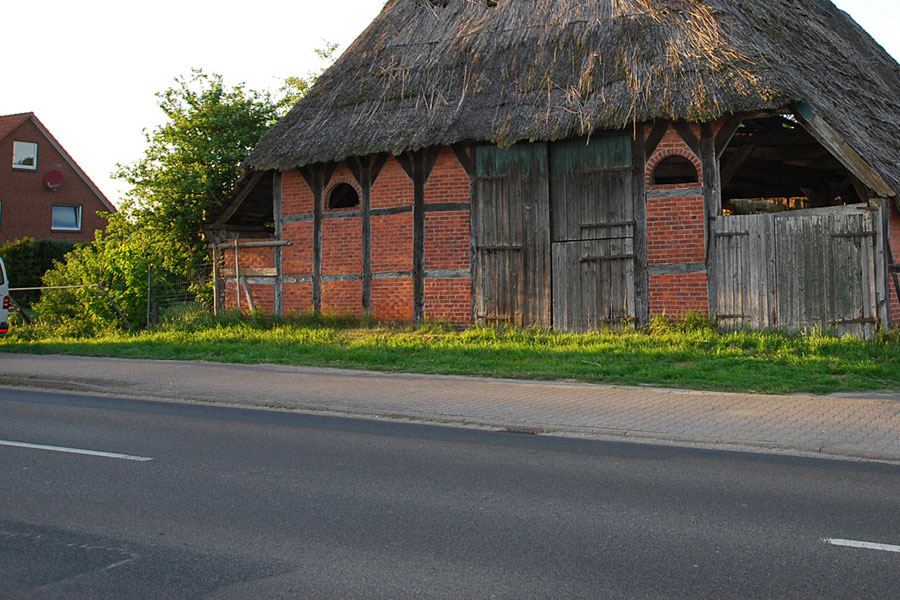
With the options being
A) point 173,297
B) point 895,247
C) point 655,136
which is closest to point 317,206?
point 173,297

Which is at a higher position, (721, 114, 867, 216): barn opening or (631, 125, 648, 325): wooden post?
(721, 114, 867, 216): barn opening

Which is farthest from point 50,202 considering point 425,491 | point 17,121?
point 425,491

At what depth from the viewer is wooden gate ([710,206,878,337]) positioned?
45.0 ft

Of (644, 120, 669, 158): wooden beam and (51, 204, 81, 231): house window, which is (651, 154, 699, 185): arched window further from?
(51, 204, 81, 231): house window

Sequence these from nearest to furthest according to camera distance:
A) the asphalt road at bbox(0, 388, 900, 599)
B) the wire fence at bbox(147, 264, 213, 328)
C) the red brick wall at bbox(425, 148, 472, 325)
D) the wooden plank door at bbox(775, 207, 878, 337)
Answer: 1. the asphalt road at bbox(0, 388, 900, 599)
2. the wooden plank door at bbox(775, 207, 878, 337)
3. the red brick wall at bbox(425, 148, 472, 325)
4. the wire fence at bbox(147, 264, 213, 328)

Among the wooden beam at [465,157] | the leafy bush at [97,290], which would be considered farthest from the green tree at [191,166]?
the wooden beam at [465,157]

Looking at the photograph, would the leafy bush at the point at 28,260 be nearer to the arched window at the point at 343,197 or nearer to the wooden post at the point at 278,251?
the wooden post at the point at 278,251

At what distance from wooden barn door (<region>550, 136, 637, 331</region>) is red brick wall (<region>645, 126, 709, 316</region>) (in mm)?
367

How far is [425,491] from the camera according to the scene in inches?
244

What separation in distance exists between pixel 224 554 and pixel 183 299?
55.4ft

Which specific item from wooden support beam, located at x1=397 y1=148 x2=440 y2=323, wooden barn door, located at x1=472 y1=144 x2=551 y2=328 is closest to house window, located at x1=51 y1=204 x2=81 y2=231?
wooden support beam, located at x1=397 y1=148 x2=440 y2=323

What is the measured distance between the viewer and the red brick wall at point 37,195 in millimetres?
39375

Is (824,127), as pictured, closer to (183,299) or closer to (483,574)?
(483,574)

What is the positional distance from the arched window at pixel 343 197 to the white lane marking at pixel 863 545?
1455 cm
